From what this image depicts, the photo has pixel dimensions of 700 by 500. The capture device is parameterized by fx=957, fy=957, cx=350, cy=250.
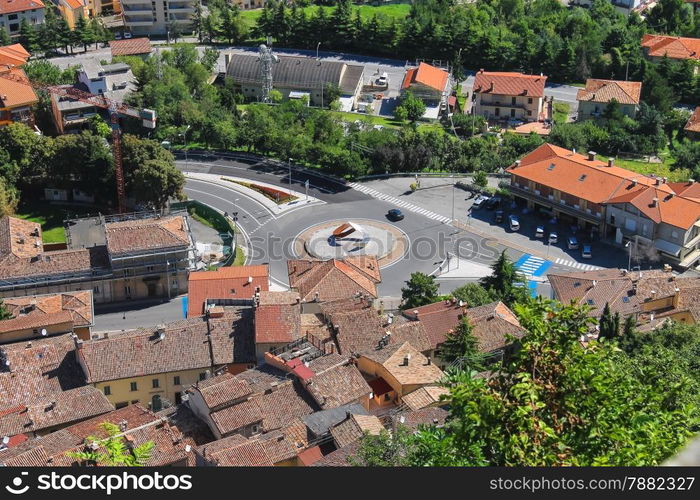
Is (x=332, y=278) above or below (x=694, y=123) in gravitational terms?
below

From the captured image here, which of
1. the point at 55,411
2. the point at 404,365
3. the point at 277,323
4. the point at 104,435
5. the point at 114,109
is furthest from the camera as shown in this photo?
the point at 114,109

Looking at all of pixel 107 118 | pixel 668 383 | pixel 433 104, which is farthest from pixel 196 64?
pixel 668 383

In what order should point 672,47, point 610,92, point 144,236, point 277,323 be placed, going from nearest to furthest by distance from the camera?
point 277,323, point 144,236, point 610,92, point 672,47

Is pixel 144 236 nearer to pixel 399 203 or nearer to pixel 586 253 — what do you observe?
pixel 399 203

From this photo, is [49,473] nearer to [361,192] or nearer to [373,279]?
[373,279]

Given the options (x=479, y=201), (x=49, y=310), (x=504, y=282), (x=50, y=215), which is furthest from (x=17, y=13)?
(x=504, y=282)

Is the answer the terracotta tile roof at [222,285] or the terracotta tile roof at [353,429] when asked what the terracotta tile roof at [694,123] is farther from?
the terracotta tile roof at [353,429]

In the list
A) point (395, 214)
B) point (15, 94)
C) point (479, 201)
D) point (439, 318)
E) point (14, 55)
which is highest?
point (14, 55)
